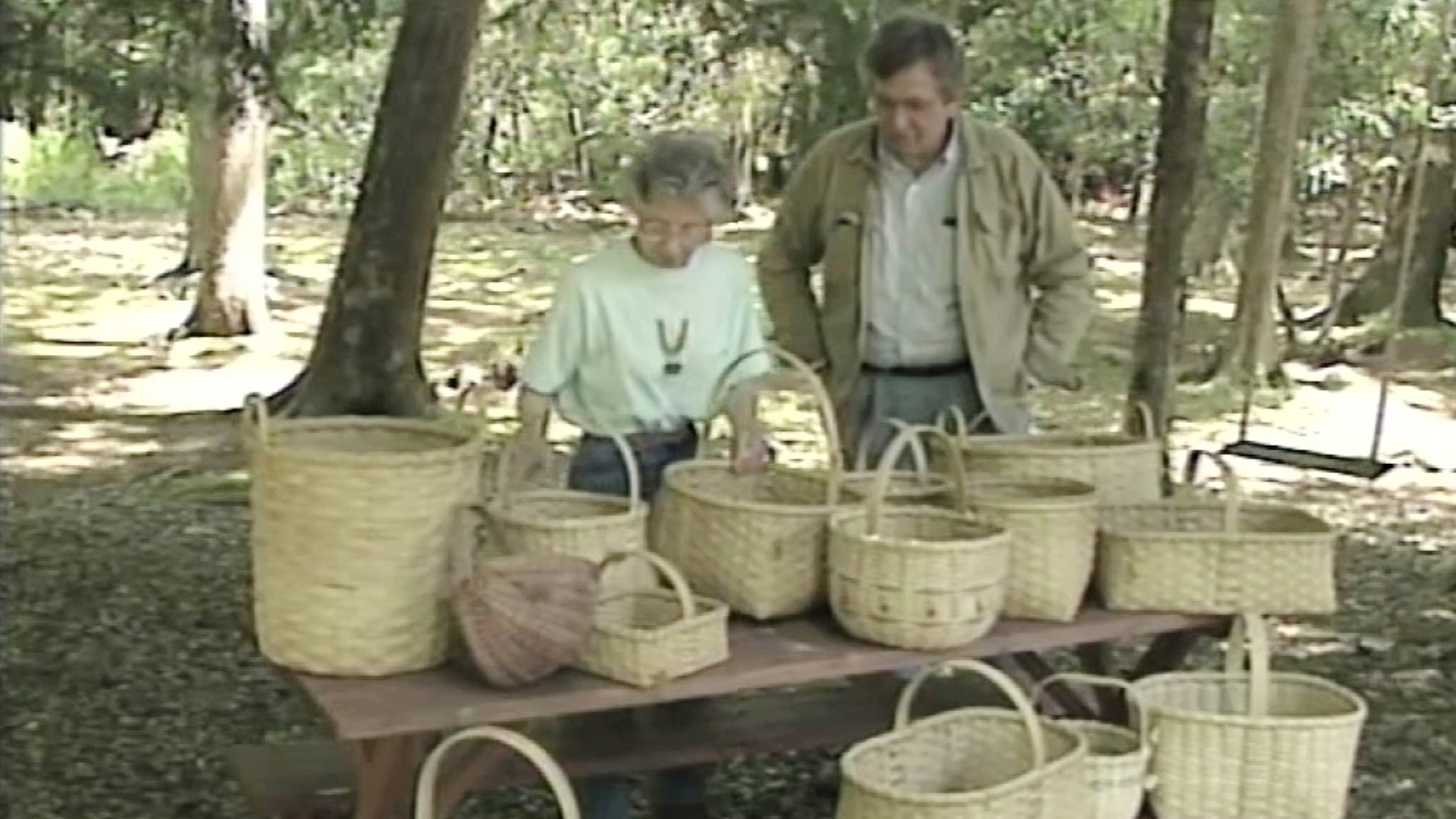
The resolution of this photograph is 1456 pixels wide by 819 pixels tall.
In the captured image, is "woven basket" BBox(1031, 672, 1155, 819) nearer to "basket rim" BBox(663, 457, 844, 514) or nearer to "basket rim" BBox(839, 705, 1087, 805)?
"basket rim" BBox(839, 705, 1087, 805)

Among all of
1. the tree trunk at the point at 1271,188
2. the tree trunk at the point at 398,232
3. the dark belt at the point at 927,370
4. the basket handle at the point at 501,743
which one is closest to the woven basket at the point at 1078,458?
the dark belt at the point at 927,370

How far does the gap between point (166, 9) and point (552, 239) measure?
908 centimetres

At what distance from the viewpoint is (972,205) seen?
3.61 m

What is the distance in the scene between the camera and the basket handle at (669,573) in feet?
8.91

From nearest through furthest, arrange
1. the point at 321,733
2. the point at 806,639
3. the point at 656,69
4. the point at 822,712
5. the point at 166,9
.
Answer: the point at 806,639 < the point at 822,712 < the point at 321,733 < the point at 166,9 < the point at 656,69

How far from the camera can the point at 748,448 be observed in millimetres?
3199

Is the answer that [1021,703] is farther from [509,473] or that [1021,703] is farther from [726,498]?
[509,473]

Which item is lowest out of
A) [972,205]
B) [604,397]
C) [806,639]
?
[806,639]

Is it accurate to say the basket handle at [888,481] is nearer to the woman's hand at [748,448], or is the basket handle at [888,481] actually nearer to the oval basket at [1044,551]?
the oval basket at [1044,551]

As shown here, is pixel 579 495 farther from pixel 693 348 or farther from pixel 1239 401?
pixel 1239 401

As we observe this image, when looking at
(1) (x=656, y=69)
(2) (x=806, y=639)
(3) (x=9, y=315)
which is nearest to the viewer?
(2) (x=806, y=639)

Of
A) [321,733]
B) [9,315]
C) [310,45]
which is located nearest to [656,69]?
[9,315]

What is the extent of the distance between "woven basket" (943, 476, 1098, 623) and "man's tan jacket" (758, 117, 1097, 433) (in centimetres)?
63

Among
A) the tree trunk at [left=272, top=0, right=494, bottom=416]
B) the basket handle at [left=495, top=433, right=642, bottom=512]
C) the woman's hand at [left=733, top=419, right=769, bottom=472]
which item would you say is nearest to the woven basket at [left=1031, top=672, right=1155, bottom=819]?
the woman's hand at [left=733, top=419, right=769, bottom=472]
